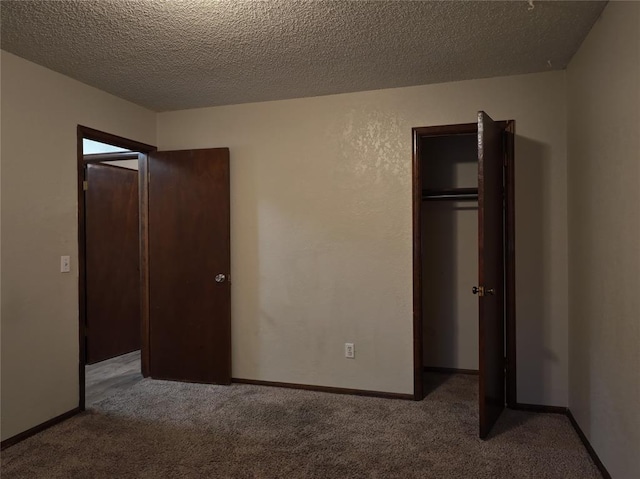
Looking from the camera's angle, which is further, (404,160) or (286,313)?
(286,313)

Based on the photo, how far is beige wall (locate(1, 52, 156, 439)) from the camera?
2.60 m

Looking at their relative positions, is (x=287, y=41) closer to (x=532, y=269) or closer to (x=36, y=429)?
(x=532, y=269)

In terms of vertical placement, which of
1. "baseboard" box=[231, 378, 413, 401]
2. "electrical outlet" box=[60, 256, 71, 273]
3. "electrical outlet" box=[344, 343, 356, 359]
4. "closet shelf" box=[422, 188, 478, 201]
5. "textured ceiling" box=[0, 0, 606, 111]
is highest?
"textured ceiling" box=[0, 0, 606, 111]

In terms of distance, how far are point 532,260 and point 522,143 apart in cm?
82

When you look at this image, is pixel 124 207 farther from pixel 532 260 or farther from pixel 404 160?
pixel 532 260

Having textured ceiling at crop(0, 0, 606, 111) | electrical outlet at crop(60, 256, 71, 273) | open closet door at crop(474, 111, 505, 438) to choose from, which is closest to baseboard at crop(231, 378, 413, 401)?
open closet door at crop(474, 111, 505, 438)

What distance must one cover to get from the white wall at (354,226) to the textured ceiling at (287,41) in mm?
243

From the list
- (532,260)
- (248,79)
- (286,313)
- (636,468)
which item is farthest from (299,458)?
(248,79)

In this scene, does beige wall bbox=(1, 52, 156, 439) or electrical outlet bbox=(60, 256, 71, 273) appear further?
electrical outlet bbox=(60, 256, 71, 273)

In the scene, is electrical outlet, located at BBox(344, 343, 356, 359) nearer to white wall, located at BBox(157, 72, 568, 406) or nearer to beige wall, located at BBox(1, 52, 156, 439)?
white wall, located at BBox(157, 72, 568, 406)

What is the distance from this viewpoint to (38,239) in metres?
2.79

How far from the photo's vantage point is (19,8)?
211cm

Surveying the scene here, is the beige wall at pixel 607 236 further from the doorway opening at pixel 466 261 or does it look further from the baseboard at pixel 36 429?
the baseboard at pixel 36 429

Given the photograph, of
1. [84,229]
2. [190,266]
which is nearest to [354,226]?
[190,266]
